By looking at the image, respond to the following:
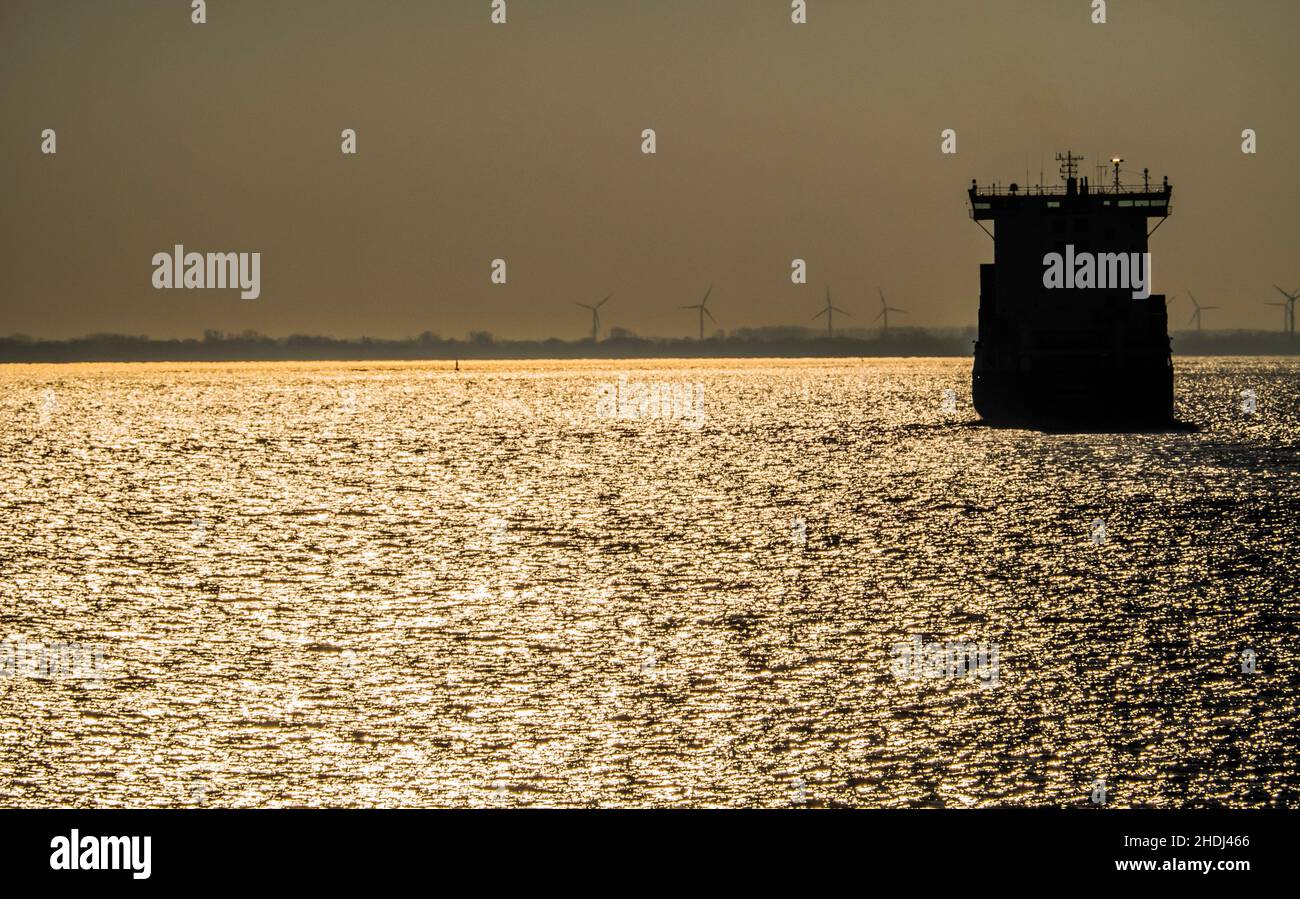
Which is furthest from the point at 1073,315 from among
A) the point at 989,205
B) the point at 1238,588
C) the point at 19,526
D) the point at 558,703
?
the point at 558,703

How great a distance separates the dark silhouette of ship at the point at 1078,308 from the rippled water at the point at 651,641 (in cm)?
2060

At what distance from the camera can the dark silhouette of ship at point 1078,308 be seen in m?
103

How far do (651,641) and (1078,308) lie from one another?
3036 inches

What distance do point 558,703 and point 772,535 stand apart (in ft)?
105

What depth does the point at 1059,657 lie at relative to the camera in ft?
106
